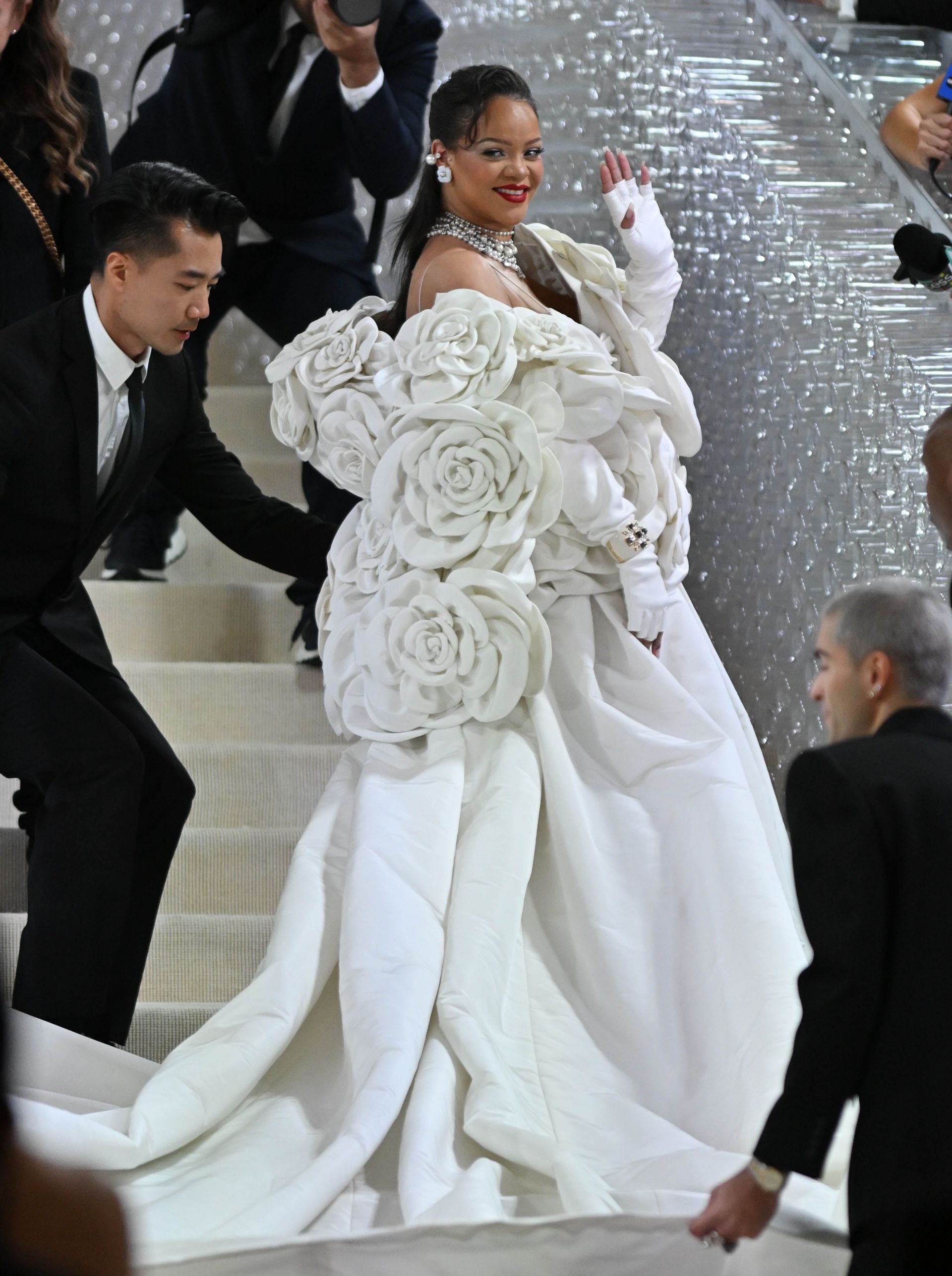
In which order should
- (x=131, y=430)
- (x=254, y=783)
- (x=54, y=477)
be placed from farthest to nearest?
(x=254, y=783) → (x=131, y=430) → (x=54, y=477)

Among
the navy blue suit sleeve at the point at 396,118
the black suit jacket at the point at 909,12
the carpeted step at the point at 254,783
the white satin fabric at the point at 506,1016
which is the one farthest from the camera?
the navy blue suit sleeve at the point at 396,118

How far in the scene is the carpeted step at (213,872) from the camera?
3.35 m

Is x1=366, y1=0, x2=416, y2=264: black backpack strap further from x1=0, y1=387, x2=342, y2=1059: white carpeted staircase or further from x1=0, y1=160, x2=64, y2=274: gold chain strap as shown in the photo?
x1=0, y1=160, x2=64, y2=274: gold chain strap

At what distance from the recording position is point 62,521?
9.21 ft

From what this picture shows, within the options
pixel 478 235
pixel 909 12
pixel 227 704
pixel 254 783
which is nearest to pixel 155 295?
pixel 478 235

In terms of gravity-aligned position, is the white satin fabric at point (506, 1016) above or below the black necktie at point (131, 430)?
below

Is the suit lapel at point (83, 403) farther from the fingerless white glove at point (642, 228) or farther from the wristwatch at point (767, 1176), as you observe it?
the wristwatch at point (767, 1176)

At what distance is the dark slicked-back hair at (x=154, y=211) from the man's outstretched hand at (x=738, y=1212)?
193 centimetres

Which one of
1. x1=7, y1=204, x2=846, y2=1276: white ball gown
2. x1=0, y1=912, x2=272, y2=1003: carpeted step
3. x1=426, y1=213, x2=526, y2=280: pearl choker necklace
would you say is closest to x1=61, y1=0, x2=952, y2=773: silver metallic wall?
x1=7, y1=204, x2=846, y2=1276: white ball gown

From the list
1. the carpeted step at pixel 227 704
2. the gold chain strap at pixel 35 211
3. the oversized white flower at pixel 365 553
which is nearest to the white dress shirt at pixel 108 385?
the oversized white flower at pixel 365 553

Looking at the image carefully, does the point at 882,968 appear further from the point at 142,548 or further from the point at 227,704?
the point at 142,548

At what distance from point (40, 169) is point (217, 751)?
1.35 meters

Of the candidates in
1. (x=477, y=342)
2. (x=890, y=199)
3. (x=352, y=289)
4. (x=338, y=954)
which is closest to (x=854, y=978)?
(x=338, y=954)

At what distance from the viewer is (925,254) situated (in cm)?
301
